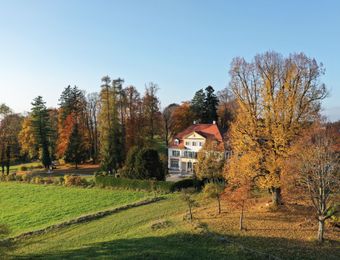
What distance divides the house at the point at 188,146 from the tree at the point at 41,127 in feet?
74.4

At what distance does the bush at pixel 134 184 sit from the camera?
119ft

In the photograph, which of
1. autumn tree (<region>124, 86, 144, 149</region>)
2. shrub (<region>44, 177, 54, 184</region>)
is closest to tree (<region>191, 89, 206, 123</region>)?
autumn tree (<region>124, 86, 144, 149</region>)

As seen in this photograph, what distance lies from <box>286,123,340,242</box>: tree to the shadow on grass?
170cm

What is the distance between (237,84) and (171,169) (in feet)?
119

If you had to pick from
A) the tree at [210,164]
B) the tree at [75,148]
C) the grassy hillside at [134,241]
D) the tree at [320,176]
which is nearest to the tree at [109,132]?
the tree at [75,148]

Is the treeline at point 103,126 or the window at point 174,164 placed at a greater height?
the treeline at point 103,126

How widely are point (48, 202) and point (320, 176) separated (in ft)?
86.6

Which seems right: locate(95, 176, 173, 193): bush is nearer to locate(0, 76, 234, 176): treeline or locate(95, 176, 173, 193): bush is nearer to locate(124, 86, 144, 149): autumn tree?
locate(0, 76, 234, 176): treeline

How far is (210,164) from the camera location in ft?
118

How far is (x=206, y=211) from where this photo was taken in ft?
78.7

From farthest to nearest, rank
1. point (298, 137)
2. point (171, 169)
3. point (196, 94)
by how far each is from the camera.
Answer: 1. point (196, 94)
2. point (171, 169)
3. point (298, 137)

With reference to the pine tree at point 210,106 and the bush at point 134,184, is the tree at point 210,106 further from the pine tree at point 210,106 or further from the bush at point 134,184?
the bush at point 134,184

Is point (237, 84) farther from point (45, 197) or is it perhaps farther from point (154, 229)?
point (45, 197)

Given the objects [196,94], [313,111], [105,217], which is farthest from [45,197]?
[196,94]
